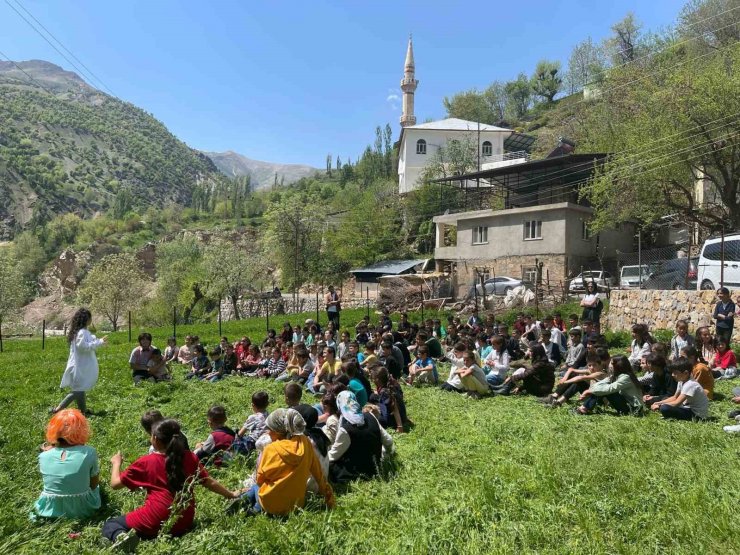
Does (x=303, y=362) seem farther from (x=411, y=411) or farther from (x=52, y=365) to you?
(x=52, y=365)

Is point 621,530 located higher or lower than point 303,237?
lower

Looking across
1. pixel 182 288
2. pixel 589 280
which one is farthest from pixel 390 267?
pixel 589 280

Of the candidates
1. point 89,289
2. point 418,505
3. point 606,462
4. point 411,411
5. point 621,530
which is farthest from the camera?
point 89,289

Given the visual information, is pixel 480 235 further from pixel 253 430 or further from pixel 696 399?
pixel 253 430

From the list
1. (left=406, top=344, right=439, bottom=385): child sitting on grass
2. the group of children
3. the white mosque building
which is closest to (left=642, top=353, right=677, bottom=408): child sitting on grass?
the group of children

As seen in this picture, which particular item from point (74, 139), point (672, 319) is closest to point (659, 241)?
point (672, 319)

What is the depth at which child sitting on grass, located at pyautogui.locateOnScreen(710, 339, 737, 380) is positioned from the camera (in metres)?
11.0

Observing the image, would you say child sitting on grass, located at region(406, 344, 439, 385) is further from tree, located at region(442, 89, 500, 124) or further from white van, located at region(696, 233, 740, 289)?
tree, located at region(442, 89, 500, 124)

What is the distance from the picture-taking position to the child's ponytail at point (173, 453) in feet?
14.4

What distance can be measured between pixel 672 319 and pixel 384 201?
44.5 m

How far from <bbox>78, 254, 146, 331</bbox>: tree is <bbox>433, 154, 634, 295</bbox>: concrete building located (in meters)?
30.8

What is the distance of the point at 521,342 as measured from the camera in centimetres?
1502

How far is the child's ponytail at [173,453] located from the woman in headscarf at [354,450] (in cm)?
185

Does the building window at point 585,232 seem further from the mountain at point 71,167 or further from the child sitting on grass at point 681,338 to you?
the mountain at point 71,167
